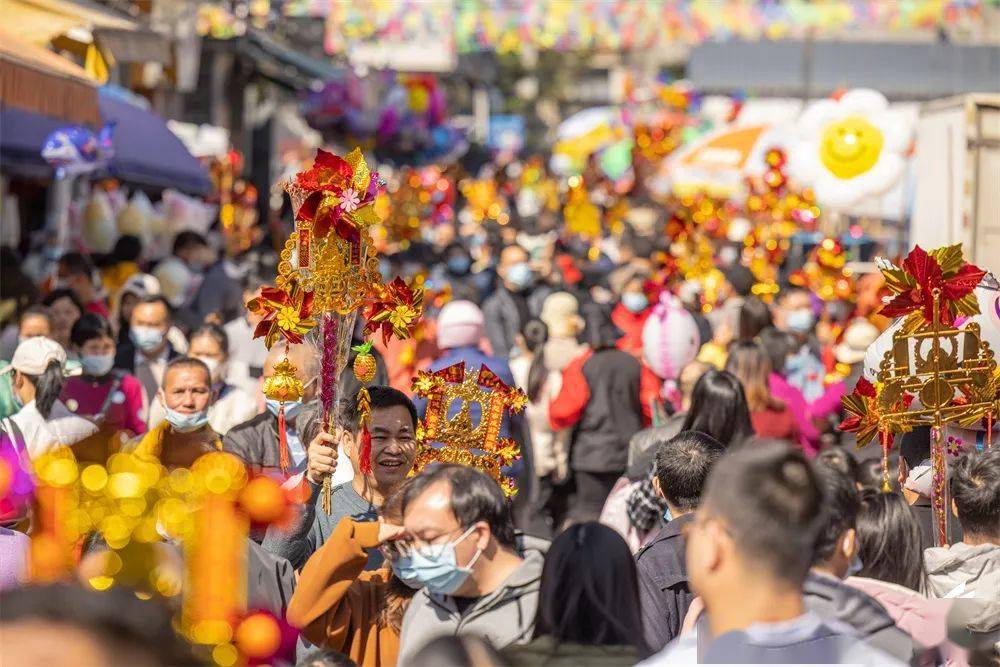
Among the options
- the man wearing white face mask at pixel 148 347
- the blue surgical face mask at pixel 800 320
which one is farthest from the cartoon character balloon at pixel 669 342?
the man wearing white face mask at pixel 148 347

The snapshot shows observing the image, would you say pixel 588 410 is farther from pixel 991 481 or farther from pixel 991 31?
pixel 991 31

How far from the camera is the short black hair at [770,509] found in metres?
3.06

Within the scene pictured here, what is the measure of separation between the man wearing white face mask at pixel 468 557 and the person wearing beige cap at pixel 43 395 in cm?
283

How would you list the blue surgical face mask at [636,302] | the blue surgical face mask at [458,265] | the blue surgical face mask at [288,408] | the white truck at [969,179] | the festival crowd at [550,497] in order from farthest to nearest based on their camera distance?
1. the blue surgical face mask at [458,265]
2. the blue surgical face mask at [636,302]
3. the white truck at [969,179]
4. the blue surgical face mask at [288,408]
5. the festival crowd at [550,497]

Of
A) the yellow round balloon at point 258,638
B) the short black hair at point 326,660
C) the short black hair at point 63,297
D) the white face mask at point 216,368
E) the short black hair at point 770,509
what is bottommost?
the short black hair at point 326,660

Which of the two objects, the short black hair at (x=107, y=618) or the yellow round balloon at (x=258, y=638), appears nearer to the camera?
the short black hair at (x=107, y=618)

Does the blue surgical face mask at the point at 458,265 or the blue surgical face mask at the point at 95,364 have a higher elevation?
the blue surgical face mask at the point at 458,265

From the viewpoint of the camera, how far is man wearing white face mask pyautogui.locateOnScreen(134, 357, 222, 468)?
255 inches

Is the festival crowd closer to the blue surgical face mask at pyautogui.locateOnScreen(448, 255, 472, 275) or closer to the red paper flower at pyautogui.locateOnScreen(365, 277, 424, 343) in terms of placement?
the red paper flower at pyautogui.locateOnScreen(365, 277, 424, 343)

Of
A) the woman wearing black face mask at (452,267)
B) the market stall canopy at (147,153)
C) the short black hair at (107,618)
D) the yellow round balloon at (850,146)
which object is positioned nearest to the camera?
the short black hair at (107,618)

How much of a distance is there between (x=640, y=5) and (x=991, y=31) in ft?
37.6

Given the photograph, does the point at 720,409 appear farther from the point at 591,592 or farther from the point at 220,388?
the point at 591,592

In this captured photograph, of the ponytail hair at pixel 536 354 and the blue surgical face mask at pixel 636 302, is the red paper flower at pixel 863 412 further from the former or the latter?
the blue surgical face mask at pixel 636 302

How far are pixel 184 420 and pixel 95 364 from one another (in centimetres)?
183
